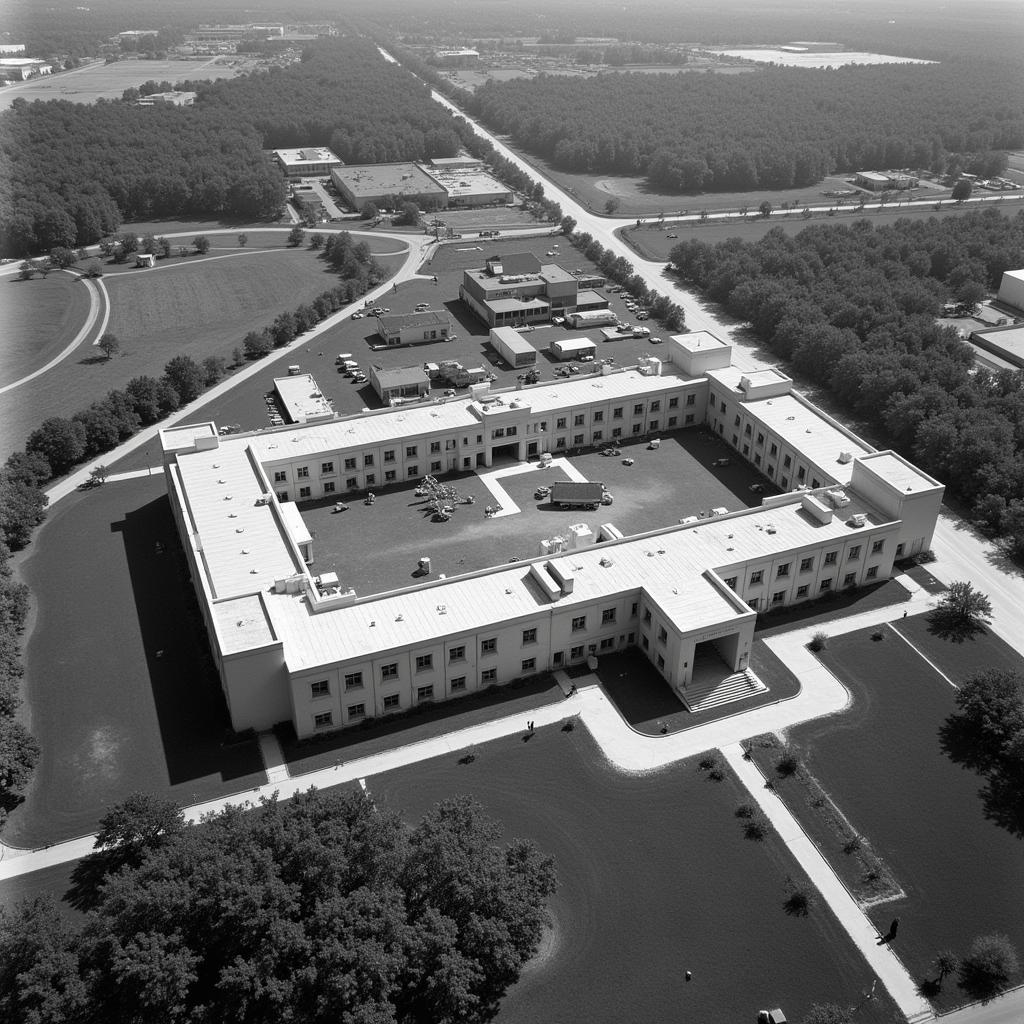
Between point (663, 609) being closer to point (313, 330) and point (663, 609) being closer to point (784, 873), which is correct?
point (784, 873)

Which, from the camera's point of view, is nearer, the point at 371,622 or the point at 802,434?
the point at 371,622

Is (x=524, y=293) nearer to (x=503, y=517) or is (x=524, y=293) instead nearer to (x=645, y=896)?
(x=503, y=517)

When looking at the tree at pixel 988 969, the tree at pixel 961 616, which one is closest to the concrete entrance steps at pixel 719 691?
the tree at pixel 961 616

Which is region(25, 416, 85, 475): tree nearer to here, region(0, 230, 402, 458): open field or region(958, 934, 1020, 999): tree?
region(0, 230, 402, 458): open field

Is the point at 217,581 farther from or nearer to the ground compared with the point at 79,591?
farther from the ground

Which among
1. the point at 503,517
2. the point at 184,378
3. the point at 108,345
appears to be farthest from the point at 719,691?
the point at 108,345

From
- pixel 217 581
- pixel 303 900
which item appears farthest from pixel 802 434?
pixel 303 900

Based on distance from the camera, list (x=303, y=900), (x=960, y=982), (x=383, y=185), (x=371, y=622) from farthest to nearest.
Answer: (x=383, y=185) < (x=371, y=622) < (x=960, y=982) < (x=303, y=900)
